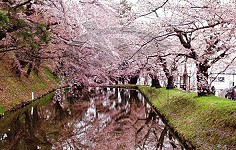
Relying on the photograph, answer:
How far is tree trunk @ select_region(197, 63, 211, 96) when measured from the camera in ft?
43.4

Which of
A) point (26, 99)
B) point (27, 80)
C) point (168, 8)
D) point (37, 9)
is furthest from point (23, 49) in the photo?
point (27, 80)

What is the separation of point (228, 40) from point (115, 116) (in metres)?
8.14

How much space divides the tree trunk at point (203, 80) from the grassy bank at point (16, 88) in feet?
24.9

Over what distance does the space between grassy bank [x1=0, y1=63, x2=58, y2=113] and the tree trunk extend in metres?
A: 7.58

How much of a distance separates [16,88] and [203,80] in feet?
39.9

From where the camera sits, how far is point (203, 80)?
1326 centimetres

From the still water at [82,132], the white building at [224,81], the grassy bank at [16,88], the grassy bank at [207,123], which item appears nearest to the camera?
the grassy bank at [207,123]

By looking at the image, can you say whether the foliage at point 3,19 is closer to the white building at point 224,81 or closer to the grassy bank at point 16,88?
the grassy bank at point 16,88

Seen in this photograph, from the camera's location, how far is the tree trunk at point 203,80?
13227 mm

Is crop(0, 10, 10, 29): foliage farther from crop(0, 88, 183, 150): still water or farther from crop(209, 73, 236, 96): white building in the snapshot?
crop(209, 73, 236, 96): white building

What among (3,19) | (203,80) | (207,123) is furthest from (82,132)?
(3,19)

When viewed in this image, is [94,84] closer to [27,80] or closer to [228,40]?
[228,40]

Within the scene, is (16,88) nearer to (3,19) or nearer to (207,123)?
(207,123)

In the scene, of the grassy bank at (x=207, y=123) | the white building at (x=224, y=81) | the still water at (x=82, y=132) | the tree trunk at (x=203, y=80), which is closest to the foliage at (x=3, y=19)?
the still water at (x=82, y=132)
